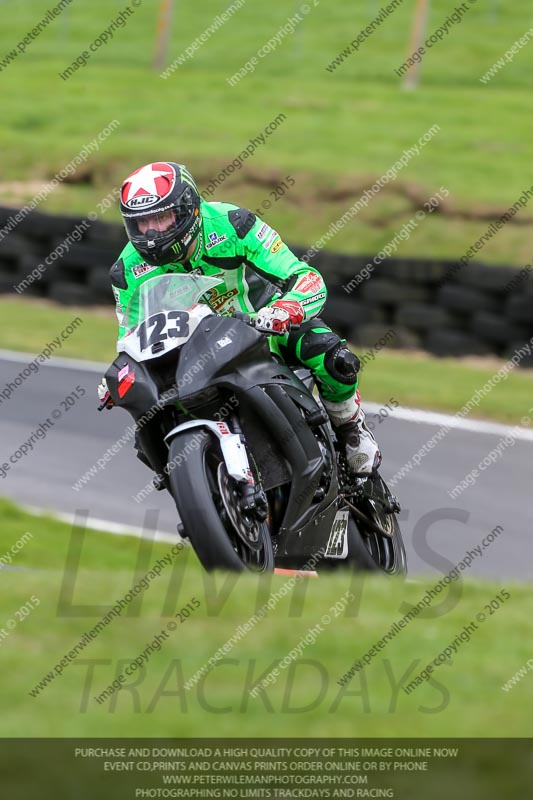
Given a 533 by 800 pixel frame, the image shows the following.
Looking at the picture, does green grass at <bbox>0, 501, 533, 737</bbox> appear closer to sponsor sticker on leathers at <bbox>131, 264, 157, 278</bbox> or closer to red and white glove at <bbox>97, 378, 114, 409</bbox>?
red and white glove at <bbox>97, 378, 114, 409</bbox>

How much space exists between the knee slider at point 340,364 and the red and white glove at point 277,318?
0.41 m

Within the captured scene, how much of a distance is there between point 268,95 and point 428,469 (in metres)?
15.3

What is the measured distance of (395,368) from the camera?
1245cm

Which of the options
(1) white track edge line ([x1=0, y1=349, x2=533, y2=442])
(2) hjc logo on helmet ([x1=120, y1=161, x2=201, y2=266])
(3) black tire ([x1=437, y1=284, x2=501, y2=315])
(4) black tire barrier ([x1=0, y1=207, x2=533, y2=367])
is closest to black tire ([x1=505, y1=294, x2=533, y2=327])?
(4) black tire barrier ([x1=0, y1=207, x2=533, y2=367])

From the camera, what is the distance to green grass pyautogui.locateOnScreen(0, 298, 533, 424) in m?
11.1

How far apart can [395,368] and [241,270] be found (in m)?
6.99

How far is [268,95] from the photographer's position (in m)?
23.1

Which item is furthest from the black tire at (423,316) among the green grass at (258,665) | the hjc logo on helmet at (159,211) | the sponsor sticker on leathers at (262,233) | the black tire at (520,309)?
the green grass at (258,665)

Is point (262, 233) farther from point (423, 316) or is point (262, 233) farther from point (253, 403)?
point (423, 316)

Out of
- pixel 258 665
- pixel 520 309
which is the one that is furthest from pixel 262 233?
pixel 520 309

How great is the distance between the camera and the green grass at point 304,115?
1645 centimetres

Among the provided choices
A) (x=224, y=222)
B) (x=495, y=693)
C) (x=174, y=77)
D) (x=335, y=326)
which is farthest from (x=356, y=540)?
(x=174, y=77)

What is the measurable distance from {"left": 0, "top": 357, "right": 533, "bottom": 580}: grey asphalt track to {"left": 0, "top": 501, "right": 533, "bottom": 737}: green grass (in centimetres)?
251

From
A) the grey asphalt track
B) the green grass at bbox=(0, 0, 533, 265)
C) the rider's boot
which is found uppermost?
the rider's boot
